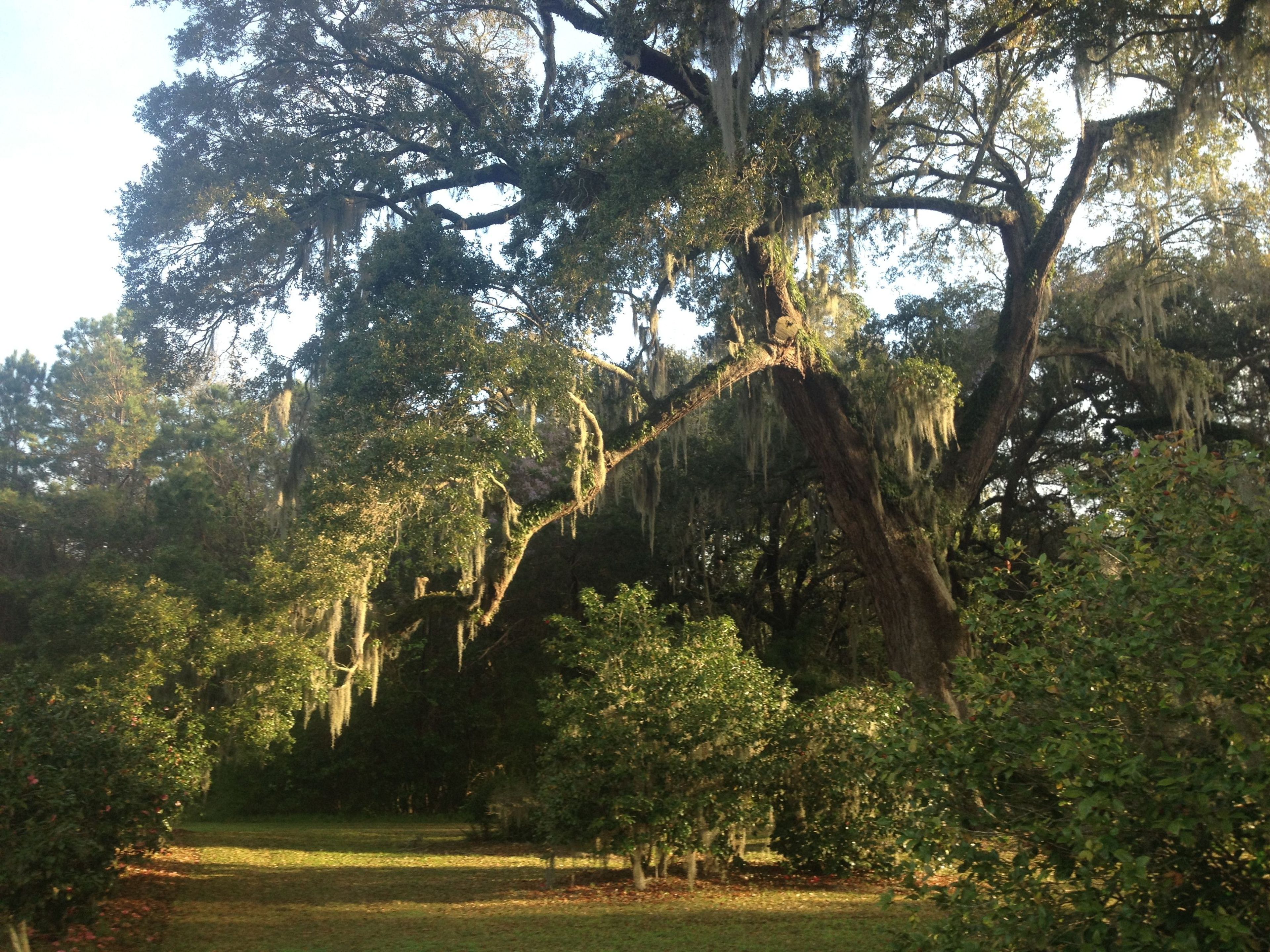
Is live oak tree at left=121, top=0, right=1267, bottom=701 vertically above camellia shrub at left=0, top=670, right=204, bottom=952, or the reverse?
live oak tree at left=121, top=0, right=1267, bottom=701

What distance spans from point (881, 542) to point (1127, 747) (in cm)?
843

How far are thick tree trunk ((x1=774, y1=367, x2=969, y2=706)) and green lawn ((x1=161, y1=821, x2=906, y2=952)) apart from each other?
10.3 ft

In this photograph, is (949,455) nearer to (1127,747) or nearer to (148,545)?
(1127,747)

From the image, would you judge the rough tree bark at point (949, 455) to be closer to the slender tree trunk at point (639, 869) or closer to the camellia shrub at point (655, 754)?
the camellia shrub at point (655, 754)

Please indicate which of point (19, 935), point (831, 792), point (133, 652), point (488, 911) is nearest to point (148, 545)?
point (133, 652)

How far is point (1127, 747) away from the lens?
11.4 feet

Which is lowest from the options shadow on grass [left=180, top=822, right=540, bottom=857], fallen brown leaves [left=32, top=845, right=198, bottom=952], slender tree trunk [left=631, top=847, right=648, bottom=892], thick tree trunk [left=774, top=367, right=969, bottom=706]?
shadow on grass [left=180, top=822, right=540, bottom=857]

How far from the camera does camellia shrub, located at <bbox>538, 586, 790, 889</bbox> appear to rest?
9133 millimetres

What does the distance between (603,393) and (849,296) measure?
4.26 m

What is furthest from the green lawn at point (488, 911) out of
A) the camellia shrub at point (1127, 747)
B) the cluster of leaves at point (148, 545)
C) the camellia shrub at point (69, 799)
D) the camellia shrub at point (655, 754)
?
the camellia shrub at point (1127, 747)

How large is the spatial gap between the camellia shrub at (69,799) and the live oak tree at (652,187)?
3.45 meters

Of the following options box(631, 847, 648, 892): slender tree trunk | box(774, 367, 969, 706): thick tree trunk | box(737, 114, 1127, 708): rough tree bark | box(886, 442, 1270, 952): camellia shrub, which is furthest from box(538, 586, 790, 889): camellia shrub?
box(886, 442, 1270, 952): camellia shrub

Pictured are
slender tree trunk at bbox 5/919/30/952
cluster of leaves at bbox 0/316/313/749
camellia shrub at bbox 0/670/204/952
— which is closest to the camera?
camellia shrub at bbox 0/670/204/952

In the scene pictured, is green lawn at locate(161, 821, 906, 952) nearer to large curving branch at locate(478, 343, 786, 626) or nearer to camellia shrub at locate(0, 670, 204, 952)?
camellia shrub at locate(0, 670, 204, 952)
